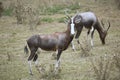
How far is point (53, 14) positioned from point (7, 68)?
13.8 m

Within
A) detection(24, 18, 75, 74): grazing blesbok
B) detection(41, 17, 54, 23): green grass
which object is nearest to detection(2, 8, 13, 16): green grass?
detection(41, 17, 54, 23): green grass

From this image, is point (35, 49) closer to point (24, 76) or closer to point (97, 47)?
point (24, 76)

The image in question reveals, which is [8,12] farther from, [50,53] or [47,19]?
[50,53]

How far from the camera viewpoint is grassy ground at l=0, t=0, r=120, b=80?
1279 centimetres

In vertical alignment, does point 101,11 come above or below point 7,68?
below

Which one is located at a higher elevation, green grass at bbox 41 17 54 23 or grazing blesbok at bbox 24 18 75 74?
grazing blesbok at bbox 24 18 75 74

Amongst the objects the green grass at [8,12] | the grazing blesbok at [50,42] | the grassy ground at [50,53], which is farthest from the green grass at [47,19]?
the grazing blesbok at [50,42]

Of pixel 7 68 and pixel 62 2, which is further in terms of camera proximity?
pixel 62 2

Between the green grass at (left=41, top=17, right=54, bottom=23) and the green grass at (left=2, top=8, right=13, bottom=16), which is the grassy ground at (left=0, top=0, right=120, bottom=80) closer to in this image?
the green grass at (left=41, top=17, right=54, bottom=23)

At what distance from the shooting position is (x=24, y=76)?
12.9 meters

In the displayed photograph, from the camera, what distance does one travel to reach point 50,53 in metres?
16.8

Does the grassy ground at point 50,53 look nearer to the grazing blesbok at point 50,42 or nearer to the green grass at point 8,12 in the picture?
the grazing blesbok at point 50,42

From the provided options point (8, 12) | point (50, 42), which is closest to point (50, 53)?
point (50, 42)

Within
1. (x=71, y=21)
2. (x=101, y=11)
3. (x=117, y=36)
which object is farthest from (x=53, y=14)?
(x=71, y=21)
